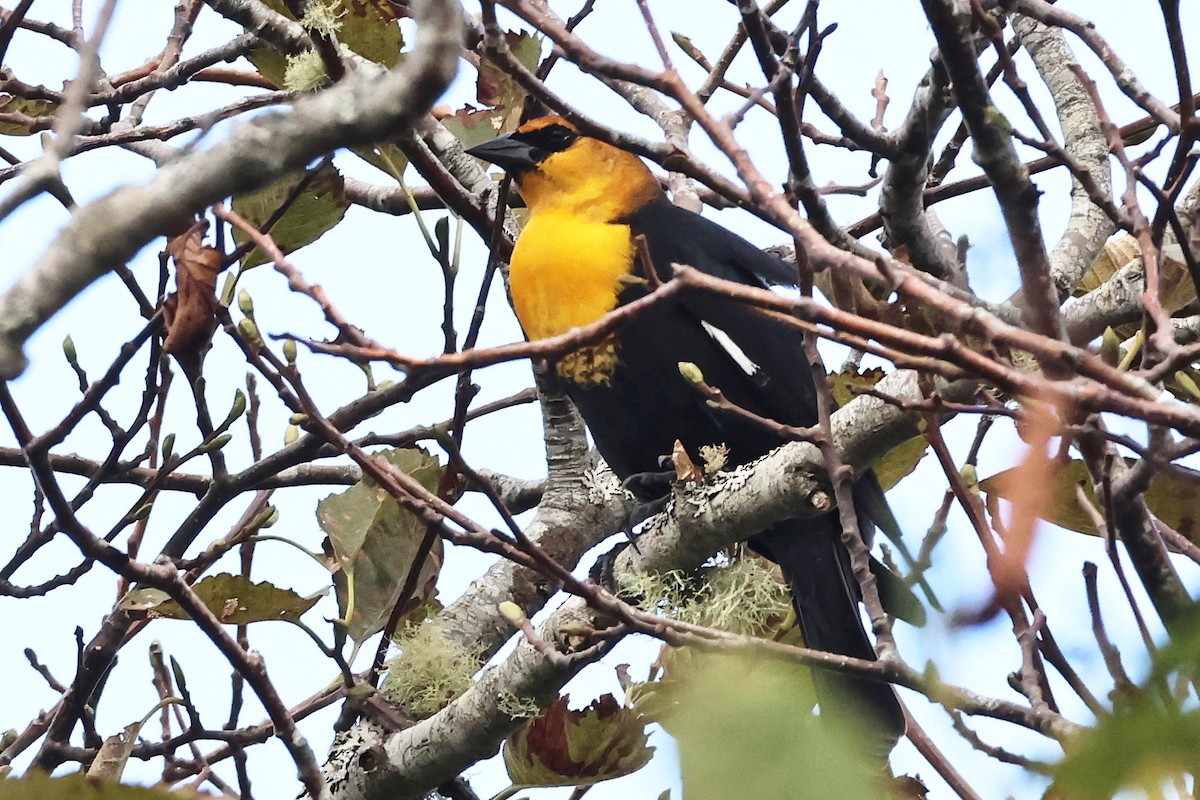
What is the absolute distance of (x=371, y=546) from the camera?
229 cm

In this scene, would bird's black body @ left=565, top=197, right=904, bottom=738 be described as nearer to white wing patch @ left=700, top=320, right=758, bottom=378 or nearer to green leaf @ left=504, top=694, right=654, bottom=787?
white wing patch @ left=700, top=320, right=758, bottom=378

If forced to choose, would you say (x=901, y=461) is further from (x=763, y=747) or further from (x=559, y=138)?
(x=763, y=747)

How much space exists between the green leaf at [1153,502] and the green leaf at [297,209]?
45.2 inches

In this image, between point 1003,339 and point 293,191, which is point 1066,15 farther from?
point 293,191

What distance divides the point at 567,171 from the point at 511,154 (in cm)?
14

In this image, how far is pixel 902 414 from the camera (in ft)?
5.67

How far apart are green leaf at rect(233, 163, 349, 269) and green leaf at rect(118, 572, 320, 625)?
1.69 feet

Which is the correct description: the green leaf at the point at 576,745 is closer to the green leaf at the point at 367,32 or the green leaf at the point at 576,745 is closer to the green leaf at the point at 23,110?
the green leaf at the point at 367,32

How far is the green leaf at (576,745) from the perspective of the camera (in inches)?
81.5

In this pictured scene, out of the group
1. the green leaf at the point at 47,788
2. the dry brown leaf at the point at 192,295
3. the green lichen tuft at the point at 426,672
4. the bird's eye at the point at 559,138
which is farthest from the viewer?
the bird's eye at the point at 559,138

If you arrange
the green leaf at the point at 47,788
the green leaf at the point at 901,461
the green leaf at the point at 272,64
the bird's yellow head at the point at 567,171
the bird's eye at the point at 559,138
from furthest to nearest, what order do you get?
the bird's eye at the point at 559,138 < the bird's yellow head at the point at 567,171 < the green leaf at the point at 272,64 < the green leaf at the point at 901,461 < the green leaf at the point at 47,788

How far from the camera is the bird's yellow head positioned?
324cm

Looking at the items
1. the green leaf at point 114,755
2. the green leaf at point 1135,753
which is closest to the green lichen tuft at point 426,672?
the green leaf at point 114,755

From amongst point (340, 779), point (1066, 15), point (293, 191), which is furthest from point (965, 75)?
point (340, 779)
